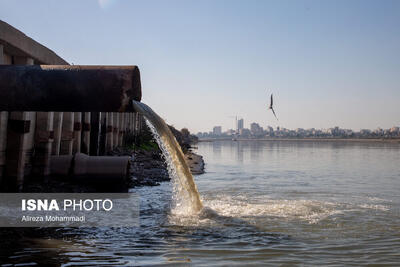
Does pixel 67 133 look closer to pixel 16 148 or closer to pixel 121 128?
pixel 16 148

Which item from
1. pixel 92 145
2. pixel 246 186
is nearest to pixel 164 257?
pixel 246 186

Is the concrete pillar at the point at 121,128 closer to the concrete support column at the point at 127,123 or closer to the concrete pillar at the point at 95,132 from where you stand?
the concrete support column at the point at 127,123

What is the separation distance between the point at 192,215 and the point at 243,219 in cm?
112

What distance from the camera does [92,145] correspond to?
810 inches

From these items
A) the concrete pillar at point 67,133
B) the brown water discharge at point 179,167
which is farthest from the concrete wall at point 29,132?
the brown water discharge at point 179,167

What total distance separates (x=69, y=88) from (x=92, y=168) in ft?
29.2

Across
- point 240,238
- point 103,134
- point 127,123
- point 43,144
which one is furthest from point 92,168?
point 127,123

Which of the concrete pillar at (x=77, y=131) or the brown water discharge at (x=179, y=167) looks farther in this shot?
the concrete pillar at (x=77, y=131)

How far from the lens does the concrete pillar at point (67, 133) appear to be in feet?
53.6

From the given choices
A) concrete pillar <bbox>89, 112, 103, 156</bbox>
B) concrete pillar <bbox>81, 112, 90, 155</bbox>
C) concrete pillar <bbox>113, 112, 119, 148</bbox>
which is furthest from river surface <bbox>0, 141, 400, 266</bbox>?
concrete pillar <bbox>113, 112, 119, 148</bbox>

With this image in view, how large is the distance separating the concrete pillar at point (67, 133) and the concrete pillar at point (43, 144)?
8.20 ft

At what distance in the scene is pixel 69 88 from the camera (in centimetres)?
624

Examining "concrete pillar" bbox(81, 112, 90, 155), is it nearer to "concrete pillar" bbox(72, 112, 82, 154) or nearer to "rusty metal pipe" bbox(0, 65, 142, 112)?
"concrete pillar" bbox(72, 112, 82, 154)

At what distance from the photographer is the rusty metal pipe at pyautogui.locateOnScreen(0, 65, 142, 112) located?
20.2 ft
